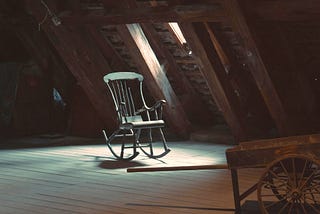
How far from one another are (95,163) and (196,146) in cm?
139

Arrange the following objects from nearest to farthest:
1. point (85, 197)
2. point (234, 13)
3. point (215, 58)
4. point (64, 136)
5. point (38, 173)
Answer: point (85, 197) → point (234, 13) → point (38, 173) → point (215, 58) → point (64, 136)

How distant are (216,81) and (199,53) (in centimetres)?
43

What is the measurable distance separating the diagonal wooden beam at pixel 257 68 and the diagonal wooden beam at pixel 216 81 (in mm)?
519

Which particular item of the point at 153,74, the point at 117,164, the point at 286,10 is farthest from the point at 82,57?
the point at 286,10

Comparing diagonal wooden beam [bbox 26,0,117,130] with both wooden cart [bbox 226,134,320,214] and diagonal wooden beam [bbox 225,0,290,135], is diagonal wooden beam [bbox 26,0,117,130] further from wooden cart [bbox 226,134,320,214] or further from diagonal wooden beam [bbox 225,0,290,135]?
wooden cart [bbox 226,134,320,214]

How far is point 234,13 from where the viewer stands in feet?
17.5

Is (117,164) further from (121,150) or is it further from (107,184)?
(107,184)

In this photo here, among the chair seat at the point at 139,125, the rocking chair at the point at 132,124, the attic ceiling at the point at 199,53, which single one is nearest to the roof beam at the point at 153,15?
the attic ceiling at the point at 199,53

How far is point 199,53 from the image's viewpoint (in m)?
6.18

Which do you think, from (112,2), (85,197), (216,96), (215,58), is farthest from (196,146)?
(85,197)

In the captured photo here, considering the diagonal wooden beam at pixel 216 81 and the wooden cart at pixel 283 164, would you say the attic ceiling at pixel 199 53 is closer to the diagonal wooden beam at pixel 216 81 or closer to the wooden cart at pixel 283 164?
the diagonal wooden beam at pixel 216 81

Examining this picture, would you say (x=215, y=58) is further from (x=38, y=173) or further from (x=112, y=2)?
(x=38, y=173)

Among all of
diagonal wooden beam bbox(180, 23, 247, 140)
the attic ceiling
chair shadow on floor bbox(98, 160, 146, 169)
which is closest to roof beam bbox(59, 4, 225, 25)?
the attic ceiling

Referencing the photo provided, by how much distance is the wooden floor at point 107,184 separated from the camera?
15.1 ft
